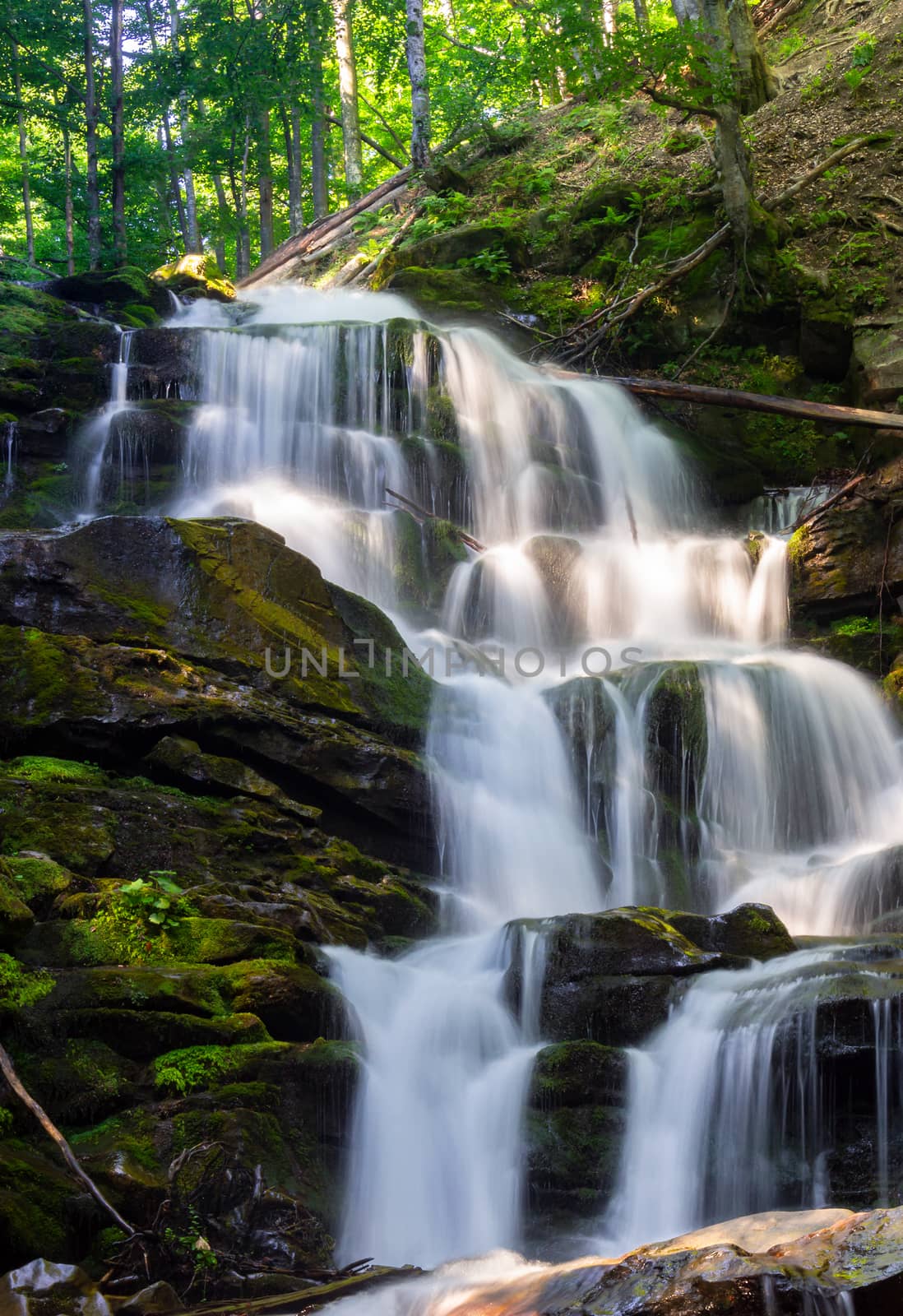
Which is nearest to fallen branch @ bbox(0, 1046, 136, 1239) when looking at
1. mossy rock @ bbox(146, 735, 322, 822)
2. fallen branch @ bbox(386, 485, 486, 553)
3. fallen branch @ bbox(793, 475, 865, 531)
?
mossy rock @ bbox(146, 735, 322, 822)

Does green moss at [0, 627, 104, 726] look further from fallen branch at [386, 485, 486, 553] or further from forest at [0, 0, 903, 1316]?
fallen branch at [386, 485, 486, 553]

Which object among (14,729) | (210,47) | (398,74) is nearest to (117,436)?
(14,729)

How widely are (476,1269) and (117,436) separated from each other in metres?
9.84

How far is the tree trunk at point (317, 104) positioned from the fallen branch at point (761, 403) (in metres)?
13.1

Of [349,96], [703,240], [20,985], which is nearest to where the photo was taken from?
[20,985]

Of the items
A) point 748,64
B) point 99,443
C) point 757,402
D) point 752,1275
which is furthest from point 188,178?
point 752,1275

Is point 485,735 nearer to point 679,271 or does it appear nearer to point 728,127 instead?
point 679,271

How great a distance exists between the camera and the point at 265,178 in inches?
989

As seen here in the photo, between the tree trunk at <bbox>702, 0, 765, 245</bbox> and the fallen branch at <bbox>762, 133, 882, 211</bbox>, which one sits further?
the fallen branch at <bbox>762, 133, 882, 211</bbox>

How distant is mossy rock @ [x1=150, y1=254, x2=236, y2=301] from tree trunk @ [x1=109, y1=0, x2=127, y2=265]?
2.58 ft

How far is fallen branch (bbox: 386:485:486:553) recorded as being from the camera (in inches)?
476

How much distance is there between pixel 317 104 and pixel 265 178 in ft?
7.03

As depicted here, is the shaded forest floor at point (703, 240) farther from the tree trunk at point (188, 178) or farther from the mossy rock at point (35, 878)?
the mossy rock at point (35, 878)

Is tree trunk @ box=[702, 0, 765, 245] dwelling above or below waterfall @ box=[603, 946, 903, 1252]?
above
